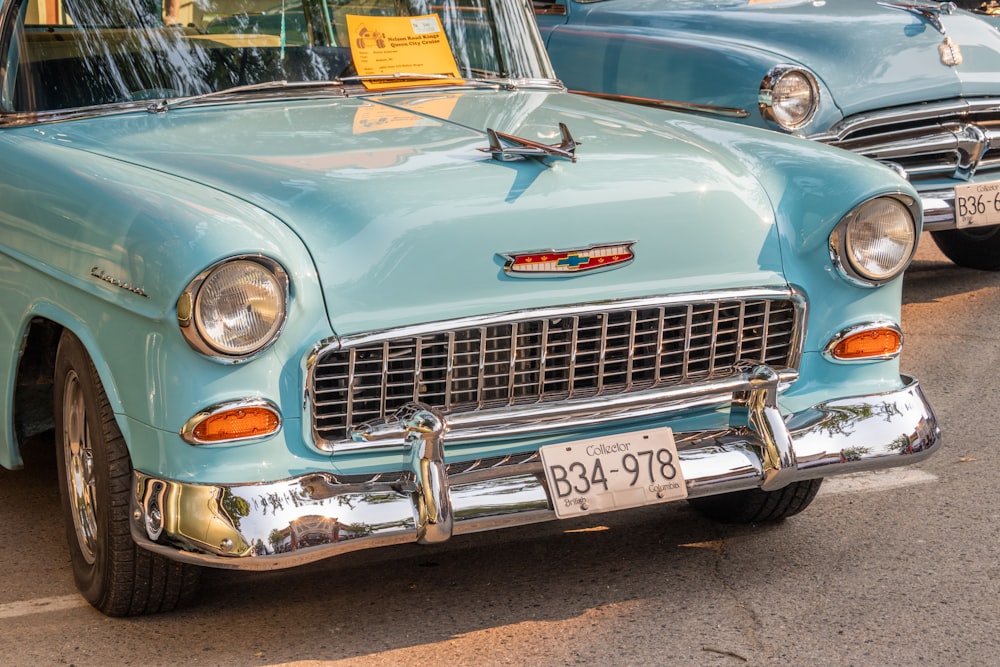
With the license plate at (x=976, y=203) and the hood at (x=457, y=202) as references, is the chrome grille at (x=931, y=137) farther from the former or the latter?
the hood at (x=457, y=202)

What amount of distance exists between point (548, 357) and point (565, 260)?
8.7 inches

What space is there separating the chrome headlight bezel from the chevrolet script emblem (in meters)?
0.51

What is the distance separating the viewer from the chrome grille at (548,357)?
2.92m

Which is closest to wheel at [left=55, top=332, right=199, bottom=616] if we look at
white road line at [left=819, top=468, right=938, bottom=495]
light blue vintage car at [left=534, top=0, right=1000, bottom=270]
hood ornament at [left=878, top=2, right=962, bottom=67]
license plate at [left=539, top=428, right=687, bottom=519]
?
license plate at [left=539, top=428, right=687, bottom=519]

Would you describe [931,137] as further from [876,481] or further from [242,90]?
[242,90]

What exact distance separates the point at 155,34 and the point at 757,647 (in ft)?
7.42

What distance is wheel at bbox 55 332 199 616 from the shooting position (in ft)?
10.1

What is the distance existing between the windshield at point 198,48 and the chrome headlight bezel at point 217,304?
1.21 metres

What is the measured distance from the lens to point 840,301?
3396 millimetres

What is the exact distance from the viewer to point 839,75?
588cm

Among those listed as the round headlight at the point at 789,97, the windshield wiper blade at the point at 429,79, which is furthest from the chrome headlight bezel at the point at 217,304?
the round headlight at the point at 789,97

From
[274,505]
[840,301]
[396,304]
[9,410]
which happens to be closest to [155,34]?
[9,410]

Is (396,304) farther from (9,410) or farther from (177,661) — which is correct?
(9,410)

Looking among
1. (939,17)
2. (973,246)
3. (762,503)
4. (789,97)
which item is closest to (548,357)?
(762,503)
